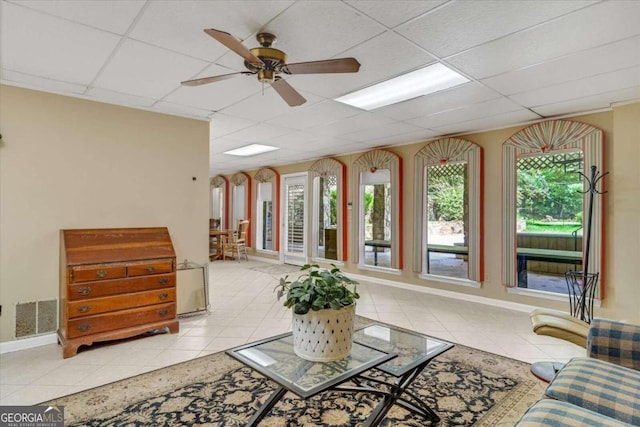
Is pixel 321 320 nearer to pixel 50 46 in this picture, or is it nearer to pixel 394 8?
pixel 394 8

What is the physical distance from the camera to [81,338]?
9.52ft

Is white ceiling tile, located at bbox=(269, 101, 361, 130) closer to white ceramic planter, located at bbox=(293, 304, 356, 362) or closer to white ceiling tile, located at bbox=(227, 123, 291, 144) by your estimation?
white ceiling tile, located at bbox=(227, 123, 291, 144)

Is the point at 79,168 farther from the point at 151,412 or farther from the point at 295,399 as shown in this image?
the point at 295,399

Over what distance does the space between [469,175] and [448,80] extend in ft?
7.12

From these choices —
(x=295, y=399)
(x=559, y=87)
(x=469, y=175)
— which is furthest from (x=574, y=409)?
(x=469, y=175)

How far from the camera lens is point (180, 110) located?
385cm

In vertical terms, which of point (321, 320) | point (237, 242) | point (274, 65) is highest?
point (274, 65)

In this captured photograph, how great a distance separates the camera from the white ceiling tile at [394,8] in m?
1.87

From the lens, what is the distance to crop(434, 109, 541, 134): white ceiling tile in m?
3.98

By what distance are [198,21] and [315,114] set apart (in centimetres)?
205

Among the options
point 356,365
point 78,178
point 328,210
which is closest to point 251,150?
point 328,210

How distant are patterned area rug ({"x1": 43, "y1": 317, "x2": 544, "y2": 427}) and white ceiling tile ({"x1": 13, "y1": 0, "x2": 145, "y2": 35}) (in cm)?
245

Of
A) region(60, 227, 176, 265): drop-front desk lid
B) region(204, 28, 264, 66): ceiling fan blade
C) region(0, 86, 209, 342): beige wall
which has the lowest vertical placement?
region(60, 227, 176, 265): drop-front desk lid

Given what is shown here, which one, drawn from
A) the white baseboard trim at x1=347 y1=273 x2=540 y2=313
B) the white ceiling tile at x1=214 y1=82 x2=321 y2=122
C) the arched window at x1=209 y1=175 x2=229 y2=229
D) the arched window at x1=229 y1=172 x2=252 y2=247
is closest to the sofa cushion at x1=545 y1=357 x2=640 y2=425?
the white baseboard trim at x1=347 y1=273 x2=540 y2=313
